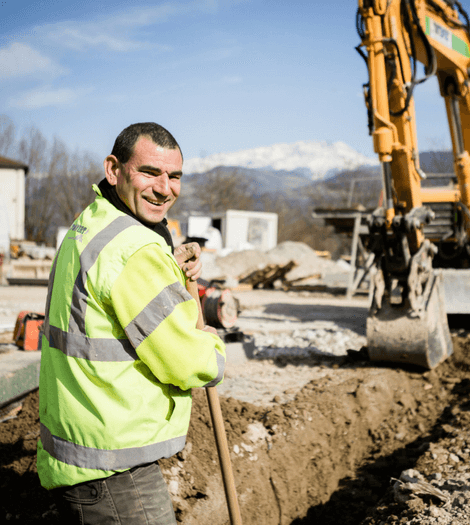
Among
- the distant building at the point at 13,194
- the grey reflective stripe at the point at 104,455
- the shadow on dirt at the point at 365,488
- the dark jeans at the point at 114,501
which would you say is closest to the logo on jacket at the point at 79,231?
the grey reflective stripe at the point at 104,455

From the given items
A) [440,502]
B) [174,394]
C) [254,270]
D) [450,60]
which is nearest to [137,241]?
[174,394]

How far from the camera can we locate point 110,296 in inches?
60.8

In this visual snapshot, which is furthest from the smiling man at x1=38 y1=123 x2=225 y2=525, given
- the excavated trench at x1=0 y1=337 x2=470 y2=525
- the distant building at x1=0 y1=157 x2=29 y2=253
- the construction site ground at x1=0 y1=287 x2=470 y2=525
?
the distant building at x1=0 y1=157 x2=29 y2=253

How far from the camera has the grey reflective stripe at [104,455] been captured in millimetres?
1563

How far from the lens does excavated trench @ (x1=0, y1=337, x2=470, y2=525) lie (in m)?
3.49

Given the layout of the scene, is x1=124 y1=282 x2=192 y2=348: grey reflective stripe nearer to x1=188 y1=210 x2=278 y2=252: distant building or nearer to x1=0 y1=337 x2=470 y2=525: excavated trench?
x1=0 y1=337 x2=470 y2=525: excavated trench

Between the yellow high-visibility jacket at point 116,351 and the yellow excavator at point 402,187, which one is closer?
the yellow high-visibility jacket at point 116,351

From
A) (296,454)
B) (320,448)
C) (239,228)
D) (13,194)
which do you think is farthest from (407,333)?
(13,194)

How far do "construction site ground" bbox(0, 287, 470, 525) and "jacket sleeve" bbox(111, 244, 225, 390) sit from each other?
74.6 inches

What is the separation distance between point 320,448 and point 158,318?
329cm

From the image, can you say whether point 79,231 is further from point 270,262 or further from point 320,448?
point 270,262

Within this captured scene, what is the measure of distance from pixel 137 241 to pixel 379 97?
515 centimetres

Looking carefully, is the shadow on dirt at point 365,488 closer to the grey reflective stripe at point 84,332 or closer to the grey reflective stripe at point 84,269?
the grey reflective stripe at point 84,332

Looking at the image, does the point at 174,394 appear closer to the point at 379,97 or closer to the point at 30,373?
the point at 30,373
